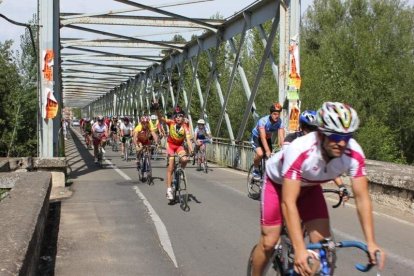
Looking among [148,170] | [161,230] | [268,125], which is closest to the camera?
[161,230]

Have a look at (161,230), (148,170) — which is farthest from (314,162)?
(148,170)

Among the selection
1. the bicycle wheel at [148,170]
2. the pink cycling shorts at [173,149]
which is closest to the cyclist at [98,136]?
the bicycle wheel at [148,170]

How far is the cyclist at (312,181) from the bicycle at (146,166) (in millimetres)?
9171

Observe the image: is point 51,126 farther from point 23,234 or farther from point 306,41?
point 306,41

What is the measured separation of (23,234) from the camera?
4559 mm

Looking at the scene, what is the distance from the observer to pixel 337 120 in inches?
120

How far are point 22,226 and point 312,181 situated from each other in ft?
9.19

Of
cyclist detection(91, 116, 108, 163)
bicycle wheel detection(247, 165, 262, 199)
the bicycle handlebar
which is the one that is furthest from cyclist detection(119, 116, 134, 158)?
the bicycle handlebar

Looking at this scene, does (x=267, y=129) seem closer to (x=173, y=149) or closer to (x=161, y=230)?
(x=173, y=149)

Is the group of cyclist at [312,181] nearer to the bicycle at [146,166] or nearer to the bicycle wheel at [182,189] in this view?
the bicycle wheel at [182,189]

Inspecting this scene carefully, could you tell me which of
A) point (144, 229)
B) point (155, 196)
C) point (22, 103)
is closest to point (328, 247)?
point (144, 229)

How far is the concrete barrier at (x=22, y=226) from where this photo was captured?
3.84 metres

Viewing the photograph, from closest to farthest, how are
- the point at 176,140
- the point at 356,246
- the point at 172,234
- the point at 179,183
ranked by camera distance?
the point at 356,246
the point at 172,234
the point at 179,183
the point at 176,140

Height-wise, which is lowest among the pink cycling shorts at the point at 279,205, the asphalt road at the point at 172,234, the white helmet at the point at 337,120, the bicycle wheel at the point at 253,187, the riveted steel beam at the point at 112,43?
the asphalt road at the point at 172,234
